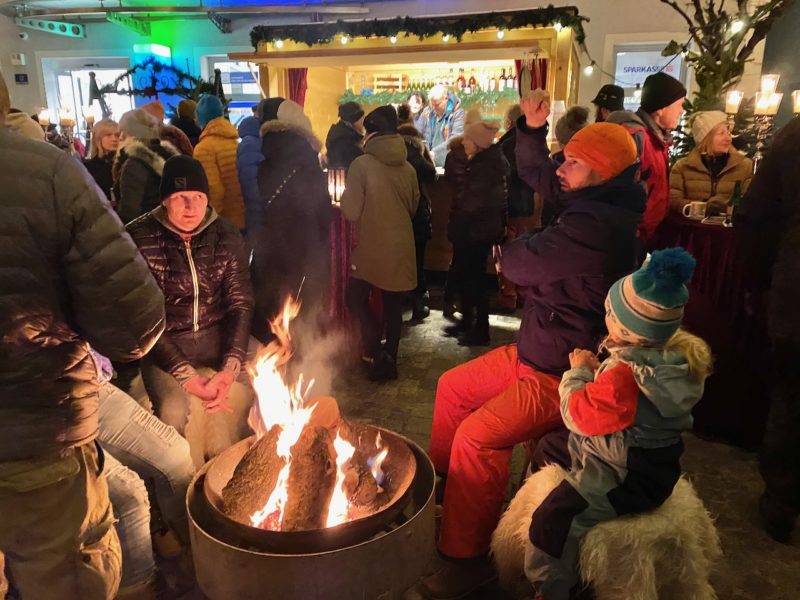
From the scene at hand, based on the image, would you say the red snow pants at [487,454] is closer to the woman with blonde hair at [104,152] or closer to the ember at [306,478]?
the ember at [306,478]

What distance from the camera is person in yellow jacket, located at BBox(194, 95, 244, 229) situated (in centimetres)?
487

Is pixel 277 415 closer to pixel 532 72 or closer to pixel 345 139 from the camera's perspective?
pixel 345 139

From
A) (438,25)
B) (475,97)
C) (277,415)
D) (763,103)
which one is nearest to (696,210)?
(763,103)

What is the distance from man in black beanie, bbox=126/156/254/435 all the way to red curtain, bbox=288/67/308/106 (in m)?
7.19

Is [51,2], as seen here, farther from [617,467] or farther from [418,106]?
[617,467]

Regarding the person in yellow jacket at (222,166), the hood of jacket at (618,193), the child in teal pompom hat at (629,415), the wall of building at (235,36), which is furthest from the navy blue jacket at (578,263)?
the wall of building at (235,36)

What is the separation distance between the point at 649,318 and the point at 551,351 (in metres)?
0.60

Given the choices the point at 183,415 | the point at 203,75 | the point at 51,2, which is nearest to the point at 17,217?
the point at 183,415

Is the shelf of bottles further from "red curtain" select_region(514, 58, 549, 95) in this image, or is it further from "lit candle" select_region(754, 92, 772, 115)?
"lit candle" select_region(754, 92, 772, 115)

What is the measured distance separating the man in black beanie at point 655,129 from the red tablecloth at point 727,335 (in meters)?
0.22

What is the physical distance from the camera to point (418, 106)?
31.1ft

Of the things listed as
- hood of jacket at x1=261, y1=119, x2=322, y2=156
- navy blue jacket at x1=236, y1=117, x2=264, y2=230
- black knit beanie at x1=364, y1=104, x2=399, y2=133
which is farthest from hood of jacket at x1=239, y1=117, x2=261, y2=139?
black knit beanie at x1=364, y1=104, x2=399, y2=133

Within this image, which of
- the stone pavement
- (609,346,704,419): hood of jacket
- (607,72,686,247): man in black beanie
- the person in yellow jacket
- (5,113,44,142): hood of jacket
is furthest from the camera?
the person in yellow jacket

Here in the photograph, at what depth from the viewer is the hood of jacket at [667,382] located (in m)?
1.94
